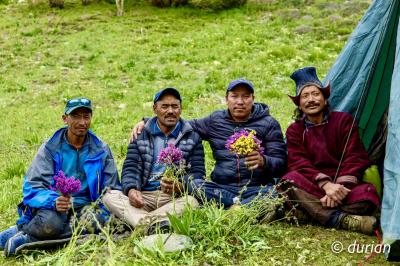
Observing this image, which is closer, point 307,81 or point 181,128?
point 307,81

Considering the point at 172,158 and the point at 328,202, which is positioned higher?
the point at 172,158

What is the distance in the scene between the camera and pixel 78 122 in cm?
543

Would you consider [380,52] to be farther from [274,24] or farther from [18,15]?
[18,15]

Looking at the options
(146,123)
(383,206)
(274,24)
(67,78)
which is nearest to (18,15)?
(67,78)

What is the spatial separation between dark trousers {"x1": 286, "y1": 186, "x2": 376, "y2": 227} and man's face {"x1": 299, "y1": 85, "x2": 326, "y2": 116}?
2.81ft

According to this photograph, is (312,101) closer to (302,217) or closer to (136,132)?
(302,217)

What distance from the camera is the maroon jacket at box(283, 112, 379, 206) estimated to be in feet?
17.7

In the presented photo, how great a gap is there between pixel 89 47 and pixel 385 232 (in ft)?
44.2

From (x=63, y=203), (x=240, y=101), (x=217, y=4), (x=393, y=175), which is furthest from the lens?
(x=217, y=4)

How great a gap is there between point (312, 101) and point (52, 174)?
2723 millimetres


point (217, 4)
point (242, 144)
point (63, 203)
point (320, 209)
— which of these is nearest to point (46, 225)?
point (63, 203)

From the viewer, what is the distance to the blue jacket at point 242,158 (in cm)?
573

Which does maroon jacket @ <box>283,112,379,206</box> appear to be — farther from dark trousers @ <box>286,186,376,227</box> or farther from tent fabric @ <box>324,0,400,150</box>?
tent fabric @ <box>324,0,400,150</box>

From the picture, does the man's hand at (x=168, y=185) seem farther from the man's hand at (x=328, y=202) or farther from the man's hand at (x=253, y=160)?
the man's hand at (x=328, y=202)
